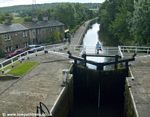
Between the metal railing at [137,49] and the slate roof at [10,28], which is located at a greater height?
the slate roof at [10,28]

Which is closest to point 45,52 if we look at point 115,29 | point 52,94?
point 52,94

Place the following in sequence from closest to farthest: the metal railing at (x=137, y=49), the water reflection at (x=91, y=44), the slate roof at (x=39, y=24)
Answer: the metal railing at (x=137, y=49), the water reflection at (x=91, y=44), the slate roof at (x=39, y=24)

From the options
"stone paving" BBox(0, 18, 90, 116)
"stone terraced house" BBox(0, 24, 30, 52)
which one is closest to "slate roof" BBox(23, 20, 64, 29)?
"stone terraced house" BBox(0, 24, 30, 52)

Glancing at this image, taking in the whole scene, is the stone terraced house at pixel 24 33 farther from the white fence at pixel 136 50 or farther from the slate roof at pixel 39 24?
the white fence at pixel 136 50

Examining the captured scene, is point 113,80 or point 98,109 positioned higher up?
point 113,80

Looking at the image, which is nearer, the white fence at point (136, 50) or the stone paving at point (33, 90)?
the stone paving at point (33, 90)

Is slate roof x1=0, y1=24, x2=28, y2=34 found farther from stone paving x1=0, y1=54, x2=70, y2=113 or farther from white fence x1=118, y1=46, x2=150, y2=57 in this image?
stone paving x1=0, y1=54, x2=70, y2=113

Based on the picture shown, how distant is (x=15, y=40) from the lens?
168 ft

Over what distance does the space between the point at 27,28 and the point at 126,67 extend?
3379 cm

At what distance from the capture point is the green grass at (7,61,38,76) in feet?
74.5

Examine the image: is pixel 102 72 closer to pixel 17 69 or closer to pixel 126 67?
pixel 126 67

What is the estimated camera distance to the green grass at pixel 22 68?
22.7 meters

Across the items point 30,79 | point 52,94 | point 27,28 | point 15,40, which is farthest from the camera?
point 27,28

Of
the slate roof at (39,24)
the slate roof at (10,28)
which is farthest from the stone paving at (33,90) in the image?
the slate roof at (39,24)
